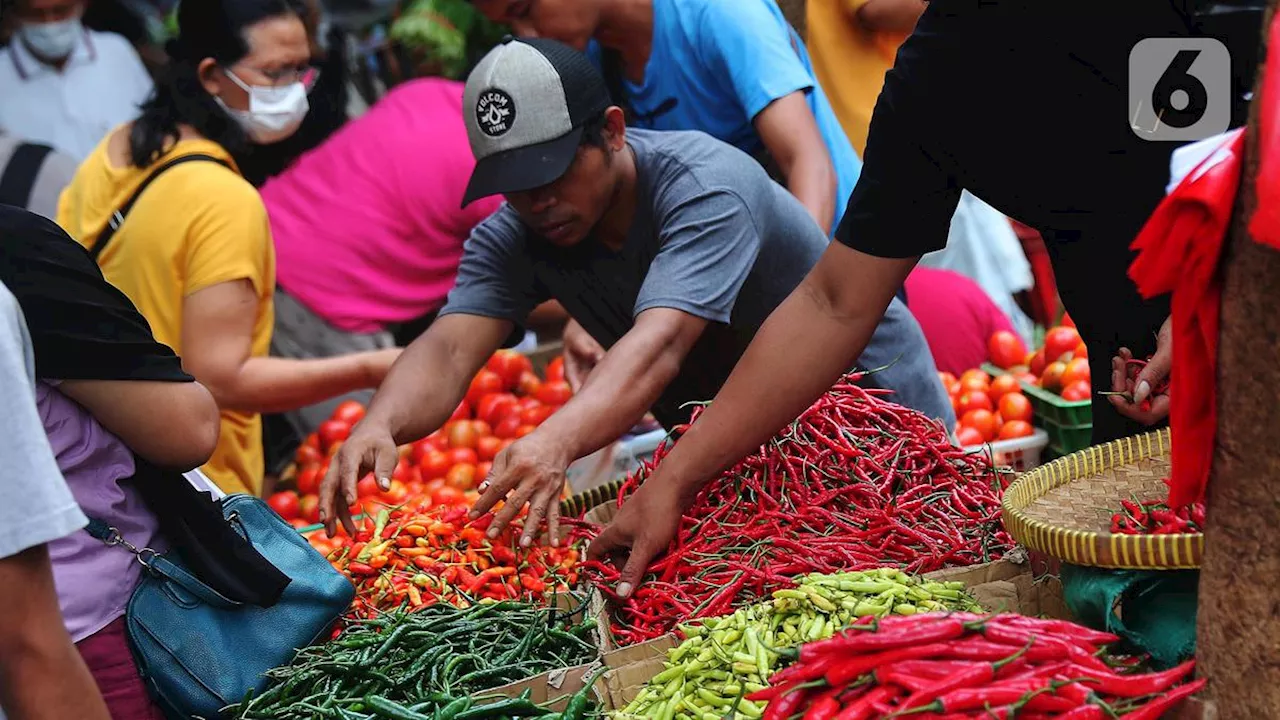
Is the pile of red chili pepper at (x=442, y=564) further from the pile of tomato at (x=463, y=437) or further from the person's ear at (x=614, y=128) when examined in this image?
the pile of tomato at (x=463, y=437)

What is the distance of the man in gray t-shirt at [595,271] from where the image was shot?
3.19 metres

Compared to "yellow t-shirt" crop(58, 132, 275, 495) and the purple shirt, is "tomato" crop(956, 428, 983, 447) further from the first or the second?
the purple shirt

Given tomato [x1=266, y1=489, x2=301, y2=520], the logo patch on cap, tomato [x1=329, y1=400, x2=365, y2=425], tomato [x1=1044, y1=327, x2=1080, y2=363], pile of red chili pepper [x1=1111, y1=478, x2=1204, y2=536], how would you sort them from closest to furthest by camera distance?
1. pile of red chili pepper [x1=1111, y1=478, x2=1204, y2=536]
2. the logo patch on cap
3. tomato [x1=1044, y1=327, x2=1080, y2=363]
4. tomato [x1=266, y1=489, x2=301, y2=520]
5. tomato [x1=329, y1=400, x2=365, y2=425]

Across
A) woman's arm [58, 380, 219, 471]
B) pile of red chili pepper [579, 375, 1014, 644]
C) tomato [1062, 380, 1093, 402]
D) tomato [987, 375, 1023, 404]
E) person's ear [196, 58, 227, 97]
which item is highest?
person's ear [196, 58, 227, 97]

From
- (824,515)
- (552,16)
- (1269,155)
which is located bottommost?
(824,515)

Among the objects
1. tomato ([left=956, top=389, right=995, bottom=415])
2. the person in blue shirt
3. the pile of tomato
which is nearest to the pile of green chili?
the pile of tomato

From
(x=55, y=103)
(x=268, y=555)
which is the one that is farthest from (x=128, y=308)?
(x=55, y=103)

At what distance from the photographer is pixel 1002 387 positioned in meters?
4.83

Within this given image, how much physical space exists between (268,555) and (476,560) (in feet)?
1.89

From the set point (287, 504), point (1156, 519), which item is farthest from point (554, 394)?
point (1156, 519)

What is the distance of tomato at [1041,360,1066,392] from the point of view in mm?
4691

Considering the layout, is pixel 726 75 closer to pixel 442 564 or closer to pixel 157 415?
pixel 442 564

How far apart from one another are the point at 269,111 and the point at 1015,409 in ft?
9.09

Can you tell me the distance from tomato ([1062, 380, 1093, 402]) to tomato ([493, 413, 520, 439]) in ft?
6.97
